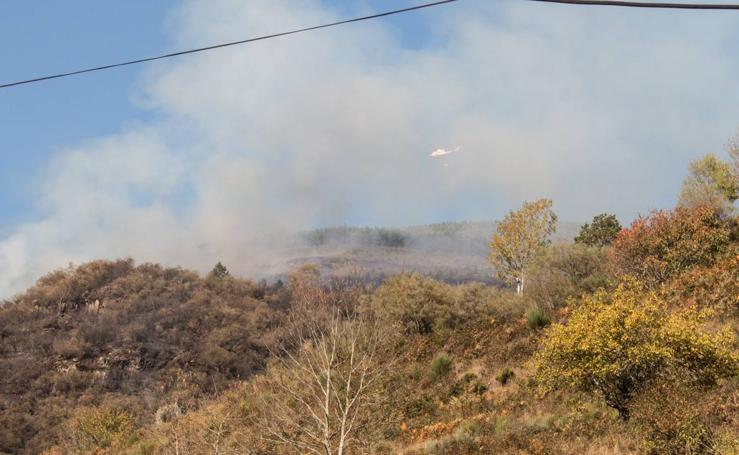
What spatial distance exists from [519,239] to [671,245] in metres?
14.9

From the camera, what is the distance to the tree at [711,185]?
61466 mm

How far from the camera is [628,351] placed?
806 inches

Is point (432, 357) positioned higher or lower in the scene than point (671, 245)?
lower

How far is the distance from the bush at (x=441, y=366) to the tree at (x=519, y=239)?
1958 cm

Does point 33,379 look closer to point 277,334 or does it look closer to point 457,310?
point 277,334

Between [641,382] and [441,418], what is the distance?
38.6 ft

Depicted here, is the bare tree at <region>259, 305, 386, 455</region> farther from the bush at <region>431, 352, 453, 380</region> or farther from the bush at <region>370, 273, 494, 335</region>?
the bush at <region>370, 273, 494, 335</region>

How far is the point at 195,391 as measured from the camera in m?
66.9

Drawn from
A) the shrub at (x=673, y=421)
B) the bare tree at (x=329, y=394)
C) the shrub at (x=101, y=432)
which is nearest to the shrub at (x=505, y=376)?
the bare tree at (x=329, y=394)

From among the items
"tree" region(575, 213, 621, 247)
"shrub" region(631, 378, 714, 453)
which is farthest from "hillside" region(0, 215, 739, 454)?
"tree" region(575, 213, 621, 247)

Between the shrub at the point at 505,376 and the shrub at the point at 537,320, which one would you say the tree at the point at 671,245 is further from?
the shrub at the point at 505,376

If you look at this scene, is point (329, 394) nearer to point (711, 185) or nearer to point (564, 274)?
point (564, 274)

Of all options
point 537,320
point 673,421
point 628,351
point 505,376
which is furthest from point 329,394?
point 537,320

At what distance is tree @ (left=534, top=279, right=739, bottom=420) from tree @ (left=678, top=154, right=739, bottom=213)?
3865 centimetres
